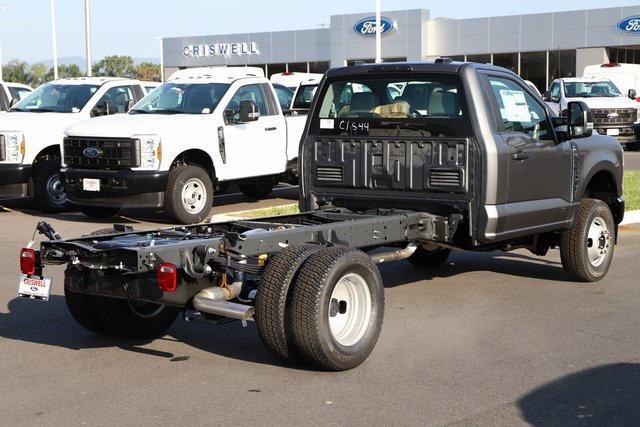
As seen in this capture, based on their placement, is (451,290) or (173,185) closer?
(451,290)

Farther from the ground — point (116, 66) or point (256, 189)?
point (116, 66)

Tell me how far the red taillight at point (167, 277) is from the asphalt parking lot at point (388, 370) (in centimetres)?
66

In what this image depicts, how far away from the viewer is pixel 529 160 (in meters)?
8.57

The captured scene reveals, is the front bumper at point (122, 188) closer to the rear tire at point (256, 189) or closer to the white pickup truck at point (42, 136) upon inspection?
the white pickup truck at point (42, 136)

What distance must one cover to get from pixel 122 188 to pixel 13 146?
8.87ft

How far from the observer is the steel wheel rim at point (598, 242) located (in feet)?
31.5

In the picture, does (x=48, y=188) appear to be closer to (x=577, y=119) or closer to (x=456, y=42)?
(x=577, y=119)

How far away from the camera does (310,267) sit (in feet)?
20.7

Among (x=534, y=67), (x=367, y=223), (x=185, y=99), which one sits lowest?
(x=367, y=223)

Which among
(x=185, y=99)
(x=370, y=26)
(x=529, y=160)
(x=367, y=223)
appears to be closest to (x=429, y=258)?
(x=529, y=160)

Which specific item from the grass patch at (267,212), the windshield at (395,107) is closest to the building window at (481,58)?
the grass patch at (267,212)

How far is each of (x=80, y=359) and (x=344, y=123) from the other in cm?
335

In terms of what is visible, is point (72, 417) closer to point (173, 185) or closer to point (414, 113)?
point (414, 113)

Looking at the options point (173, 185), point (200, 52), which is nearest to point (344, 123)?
point (173, 185)
